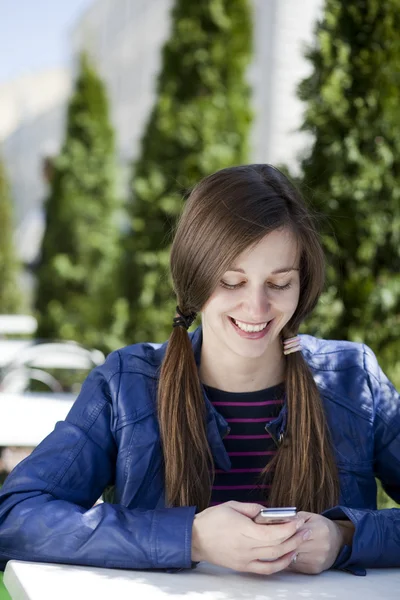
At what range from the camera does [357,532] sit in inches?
65.1

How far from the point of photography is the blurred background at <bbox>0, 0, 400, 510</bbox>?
3570 millimetres

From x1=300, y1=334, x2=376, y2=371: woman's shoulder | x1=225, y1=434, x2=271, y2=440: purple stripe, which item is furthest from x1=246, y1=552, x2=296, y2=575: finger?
x1=300, y1=334, x2=376, y2=371: woman's shoulder

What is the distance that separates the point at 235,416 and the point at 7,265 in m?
12.9

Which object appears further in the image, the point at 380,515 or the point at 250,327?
the point at 250,327

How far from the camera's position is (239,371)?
2.02 m

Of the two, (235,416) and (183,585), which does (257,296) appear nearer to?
(235,416)

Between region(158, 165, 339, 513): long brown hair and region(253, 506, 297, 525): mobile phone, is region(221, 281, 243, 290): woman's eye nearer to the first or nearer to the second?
region(158, 165, 339, 513): long brown hair

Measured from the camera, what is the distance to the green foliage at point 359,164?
3.52 metres

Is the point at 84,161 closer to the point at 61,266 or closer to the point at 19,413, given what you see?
the point at 61,266

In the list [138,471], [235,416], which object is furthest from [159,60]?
[138,471]

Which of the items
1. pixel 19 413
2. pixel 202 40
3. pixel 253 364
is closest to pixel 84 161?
pixel 202 40

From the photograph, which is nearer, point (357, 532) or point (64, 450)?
point (357, 532)

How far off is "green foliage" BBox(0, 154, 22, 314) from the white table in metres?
13.1

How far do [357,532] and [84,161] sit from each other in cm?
939
